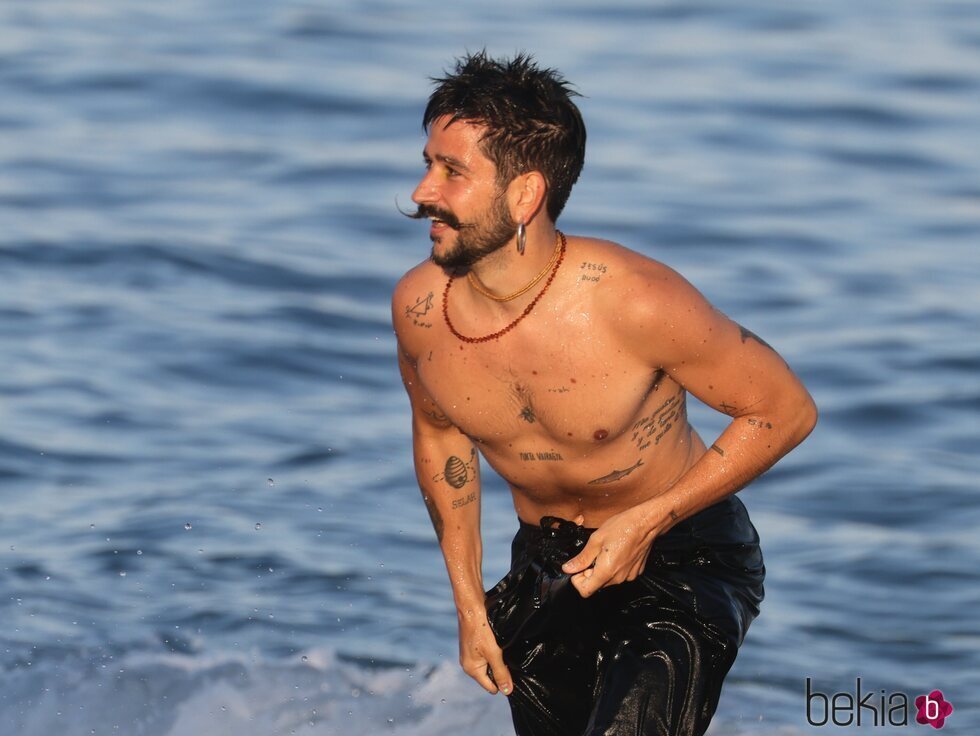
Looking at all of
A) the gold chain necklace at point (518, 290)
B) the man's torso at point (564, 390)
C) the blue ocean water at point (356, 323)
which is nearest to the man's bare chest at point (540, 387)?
the man's torso at point (564, 390)

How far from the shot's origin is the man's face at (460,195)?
4.80 m

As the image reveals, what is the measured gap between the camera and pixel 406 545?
884cm

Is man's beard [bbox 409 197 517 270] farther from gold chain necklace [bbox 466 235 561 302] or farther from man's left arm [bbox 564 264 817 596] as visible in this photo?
man's left arm [bbox 564 264 817 596]

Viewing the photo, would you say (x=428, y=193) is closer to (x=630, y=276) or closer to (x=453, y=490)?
(x=630, y=276)

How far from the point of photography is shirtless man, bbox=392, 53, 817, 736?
4.84 meters

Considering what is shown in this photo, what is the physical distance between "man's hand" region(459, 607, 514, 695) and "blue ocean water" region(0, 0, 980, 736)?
7.17ft

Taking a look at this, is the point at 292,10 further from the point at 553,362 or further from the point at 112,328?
the point at 553,362

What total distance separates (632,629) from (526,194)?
3.71 ft

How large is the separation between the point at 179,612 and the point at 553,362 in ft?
11.9

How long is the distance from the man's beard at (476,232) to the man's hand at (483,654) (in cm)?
96

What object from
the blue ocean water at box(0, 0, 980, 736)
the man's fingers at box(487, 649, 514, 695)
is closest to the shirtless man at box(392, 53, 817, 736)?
the man's fingers at box(487, 649, 514, 695)

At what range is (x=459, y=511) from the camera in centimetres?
536

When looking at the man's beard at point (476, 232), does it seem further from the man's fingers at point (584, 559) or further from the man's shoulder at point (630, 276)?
the man's fingers at point (584, 559)

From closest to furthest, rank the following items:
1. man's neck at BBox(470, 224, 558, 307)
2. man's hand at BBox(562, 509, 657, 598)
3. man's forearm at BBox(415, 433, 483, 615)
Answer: man's hand at BBox(562, 509, 657, 598) < man's neck at BBox(470, 224, 558, 307) < man's forearm at BBox(415, 433, 483, 615)
